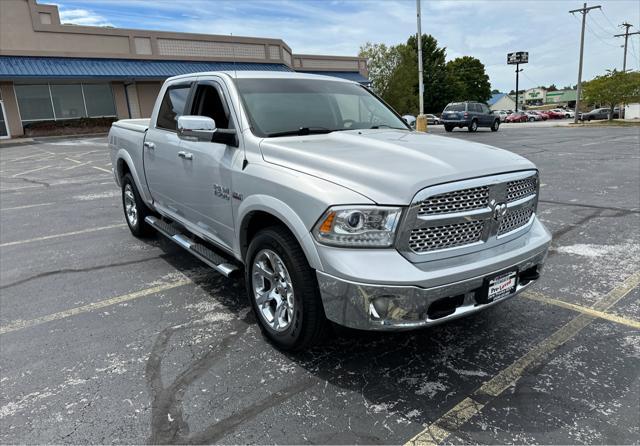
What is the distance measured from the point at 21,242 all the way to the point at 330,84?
4.84 m

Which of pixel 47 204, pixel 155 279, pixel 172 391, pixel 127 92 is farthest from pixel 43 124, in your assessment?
pixel 172 391

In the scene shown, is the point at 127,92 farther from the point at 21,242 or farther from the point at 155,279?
the point at 155,279

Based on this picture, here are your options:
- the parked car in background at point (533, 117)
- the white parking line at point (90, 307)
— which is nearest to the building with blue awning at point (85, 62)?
the white parking line at point (90, 307)

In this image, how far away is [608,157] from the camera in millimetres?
13945

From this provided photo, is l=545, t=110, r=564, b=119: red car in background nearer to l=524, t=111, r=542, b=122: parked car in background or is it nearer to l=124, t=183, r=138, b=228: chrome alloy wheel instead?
l=524, t=111, r=542, b=122: parked car in background

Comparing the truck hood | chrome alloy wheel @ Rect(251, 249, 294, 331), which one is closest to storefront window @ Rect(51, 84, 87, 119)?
the truck hood

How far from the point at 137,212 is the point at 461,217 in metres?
4.61

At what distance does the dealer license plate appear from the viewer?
2889mm

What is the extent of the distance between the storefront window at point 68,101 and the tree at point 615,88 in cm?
4097

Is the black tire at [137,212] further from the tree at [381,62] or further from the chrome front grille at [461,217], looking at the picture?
the tree at [381,62]

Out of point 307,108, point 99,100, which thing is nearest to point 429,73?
point 99,100

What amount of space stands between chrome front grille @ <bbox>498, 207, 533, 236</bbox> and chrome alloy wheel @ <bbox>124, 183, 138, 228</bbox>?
4694mm

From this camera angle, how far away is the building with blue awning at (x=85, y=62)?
27938 millimetres

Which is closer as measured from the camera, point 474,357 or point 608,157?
point 474,357
